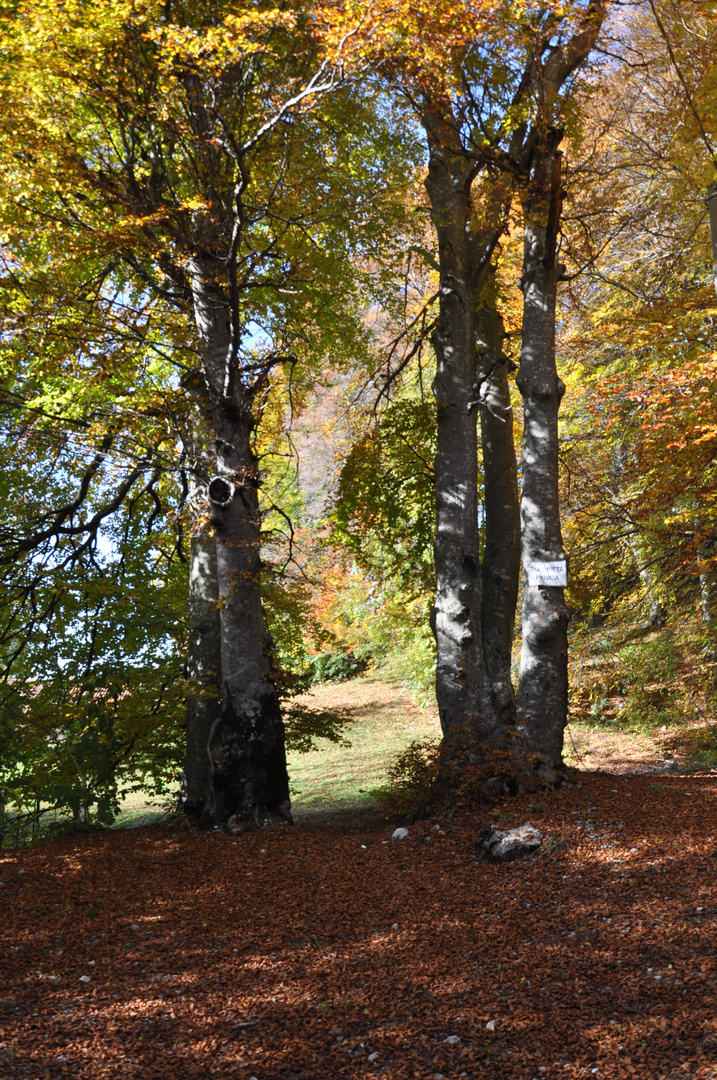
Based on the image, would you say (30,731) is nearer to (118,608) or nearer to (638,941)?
(118,608)

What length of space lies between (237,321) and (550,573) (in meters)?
3.33

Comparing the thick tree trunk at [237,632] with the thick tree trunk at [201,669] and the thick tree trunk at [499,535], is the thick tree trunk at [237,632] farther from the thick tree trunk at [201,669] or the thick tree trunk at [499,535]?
the thick tree trunk at [499,535]

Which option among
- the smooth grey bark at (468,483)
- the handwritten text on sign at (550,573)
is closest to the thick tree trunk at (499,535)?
the smooth grey bark at (468,483)

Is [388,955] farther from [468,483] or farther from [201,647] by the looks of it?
[201,647]

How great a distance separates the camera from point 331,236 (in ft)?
30.5

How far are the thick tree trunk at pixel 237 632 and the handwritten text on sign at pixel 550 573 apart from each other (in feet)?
8.09

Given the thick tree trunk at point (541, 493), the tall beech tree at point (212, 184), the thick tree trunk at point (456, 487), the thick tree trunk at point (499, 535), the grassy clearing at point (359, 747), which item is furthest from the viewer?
the grassy clearing at point (359, 747)

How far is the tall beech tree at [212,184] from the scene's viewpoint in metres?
5.95

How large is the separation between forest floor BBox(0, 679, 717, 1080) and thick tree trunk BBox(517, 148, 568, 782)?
64 centimetres

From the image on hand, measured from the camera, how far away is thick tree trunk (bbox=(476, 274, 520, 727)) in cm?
830

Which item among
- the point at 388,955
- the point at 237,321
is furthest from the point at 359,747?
the point at 388,955

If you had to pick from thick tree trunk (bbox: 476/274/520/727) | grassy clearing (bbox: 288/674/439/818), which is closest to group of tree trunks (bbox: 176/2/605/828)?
thick tree trunk (bbox: 476/274/520/727)

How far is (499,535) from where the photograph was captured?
28.2ft

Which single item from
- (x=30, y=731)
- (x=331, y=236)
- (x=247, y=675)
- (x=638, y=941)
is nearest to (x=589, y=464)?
(x=331, y=236)
